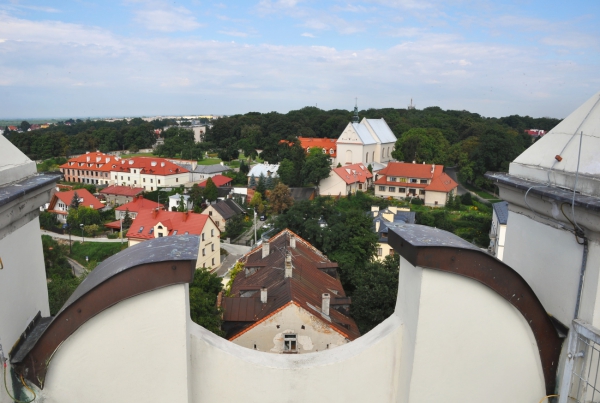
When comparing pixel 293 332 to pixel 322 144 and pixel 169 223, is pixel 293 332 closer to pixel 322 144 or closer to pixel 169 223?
pixel 169 223

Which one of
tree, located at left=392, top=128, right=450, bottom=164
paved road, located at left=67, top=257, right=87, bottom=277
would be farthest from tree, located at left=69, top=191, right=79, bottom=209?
tree, located at left=392, top=128, right=450, bottom=164

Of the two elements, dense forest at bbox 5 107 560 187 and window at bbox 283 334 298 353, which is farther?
dense forest at bbox 5 107 560 187

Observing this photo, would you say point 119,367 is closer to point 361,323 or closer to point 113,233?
point 361,323

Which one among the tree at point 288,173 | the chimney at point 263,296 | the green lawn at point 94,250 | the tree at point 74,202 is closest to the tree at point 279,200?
the tree at point 288,173

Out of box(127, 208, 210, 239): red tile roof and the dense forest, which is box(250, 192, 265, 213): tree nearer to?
the dense forest

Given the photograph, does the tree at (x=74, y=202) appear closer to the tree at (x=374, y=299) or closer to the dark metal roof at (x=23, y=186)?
the tree at (x=374, y=299)

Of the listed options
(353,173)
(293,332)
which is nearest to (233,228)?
(353,173)
